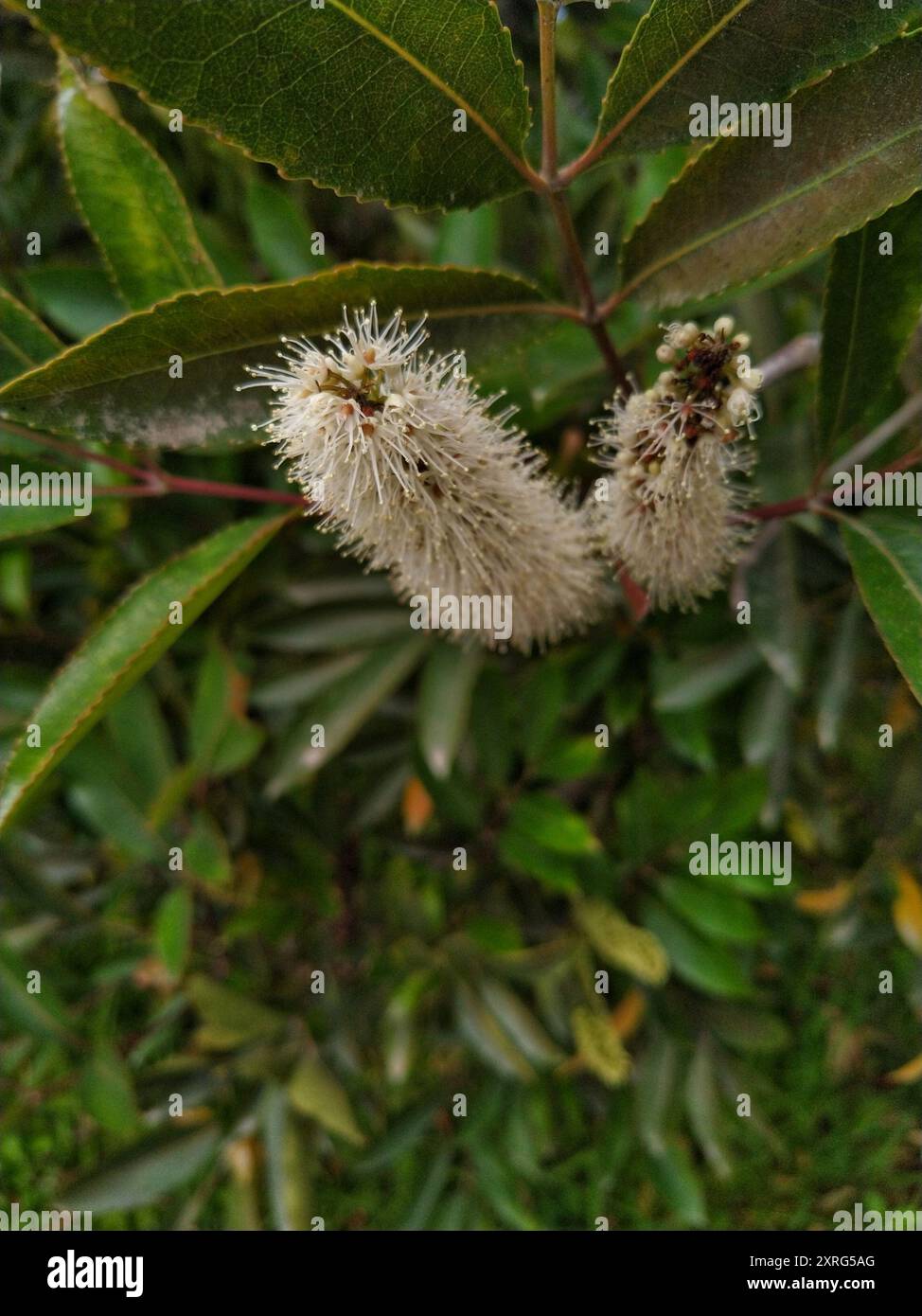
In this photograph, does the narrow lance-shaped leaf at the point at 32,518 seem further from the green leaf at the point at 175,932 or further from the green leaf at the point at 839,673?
the green leaf at the point at 839,673

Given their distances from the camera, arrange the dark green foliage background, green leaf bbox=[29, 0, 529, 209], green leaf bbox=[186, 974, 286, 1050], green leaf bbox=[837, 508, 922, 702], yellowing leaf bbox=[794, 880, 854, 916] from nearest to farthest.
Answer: green leaf bbox=[29, 0, 529, 209] → green leaf bbox=[837, 508, 922, 702] → the dark green foliage background → green leaf bbox=[186, 974, 286, 1050] → yellowing leaf bbox=[794, 880, 854, 916]

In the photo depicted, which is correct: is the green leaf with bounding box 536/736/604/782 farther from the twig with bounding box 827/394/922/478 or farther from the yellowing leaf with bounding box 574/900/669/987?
the twig with bounding box 827/394/922/478

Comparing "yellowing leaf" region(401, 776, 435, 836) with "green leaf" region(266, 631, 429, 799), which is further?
"yellowing leaf" region(401, 776, 435, 836)

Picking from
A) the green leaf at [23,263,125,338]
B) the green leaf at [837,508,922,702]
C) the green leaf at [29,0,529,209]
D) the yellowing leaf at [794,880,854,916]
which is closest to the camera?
the green leaf at [29,0,529,209]

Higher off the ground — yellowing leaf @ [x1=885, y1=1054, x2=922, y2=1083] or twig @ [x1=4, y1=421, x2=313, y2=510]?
twig @ [x1=4, y1=421, x2=313, y2=510]

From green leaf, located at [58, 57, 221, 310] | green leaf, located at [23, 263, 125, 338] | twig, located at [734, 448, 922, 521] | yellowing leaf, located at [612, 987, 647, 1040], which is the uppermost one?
green leaf, located at [23, 263, 125, 338]

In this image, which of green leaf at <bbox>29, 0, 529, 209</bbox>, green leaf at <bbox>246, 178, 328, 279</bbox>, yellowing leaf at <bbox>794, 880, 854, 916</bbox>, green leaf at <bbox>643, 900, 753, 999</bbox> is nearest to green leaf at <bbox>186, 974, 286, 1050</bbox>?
green leaf at <bbox>643, 900, 753, 999</bbox>
